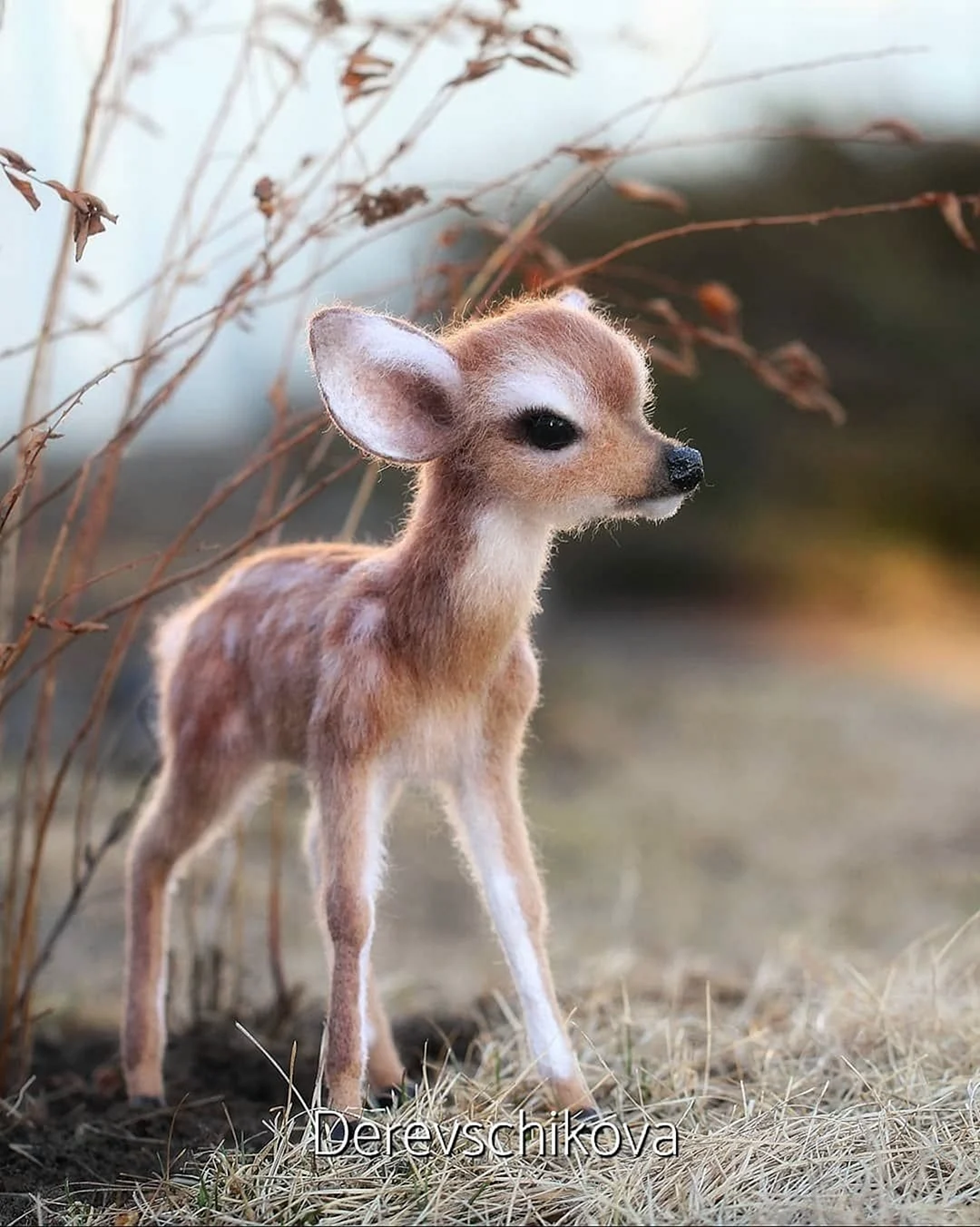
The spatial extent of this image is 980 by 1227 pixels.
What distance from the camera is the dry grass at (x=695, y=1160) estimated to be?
1.78 m

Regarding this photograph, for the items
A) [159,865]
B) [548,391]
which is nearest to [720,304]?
[548,391]

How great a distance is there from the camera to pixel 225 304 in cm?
217

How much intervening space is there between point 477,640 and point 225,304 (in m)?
0.64

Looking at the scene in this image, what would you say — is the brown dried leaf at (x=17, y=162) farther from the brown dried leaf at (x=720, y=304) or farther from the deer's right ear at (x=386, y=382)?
the brown dried leaf at (x=720, y=304)

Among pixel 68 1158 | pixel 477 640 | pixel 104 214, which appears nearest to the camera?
pixel 104 214

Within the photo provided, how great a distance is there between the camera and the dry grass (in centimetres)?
178

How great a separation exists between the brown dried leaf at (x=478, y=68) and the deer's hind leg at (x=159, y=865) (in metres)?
1.04

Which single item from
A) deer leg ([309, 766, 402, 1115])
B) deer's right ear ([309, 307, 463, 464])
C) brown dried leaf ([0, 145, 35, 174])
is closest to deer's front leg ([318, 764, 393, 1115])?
deer leg ([309, 766, 402, 1115])

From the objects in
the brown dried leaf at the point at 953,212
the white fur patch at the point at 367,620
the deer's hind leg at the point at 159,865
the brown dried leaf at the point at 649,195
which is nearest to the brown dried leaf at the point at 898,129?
the brown dried leaf at the point at 953,212

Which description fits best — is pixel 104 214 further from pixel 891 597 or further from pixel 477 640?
pixel 891 597

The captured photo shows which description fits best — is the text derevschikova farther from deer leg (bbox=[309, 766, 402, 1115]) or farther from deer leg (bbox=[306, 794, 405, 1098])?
deer leg (bbox=[306, 794, 405, 1098])

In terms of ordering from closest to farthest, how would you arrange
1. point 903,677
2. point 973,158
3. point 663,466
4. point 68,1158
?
point 663,466 → point 68,1158 → point 903,677 → point 973,158

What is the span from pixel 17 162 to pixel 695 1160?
1.49 metres

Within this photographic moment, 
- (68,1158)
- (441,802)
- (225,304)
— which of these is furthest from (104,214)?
(68,1158)
